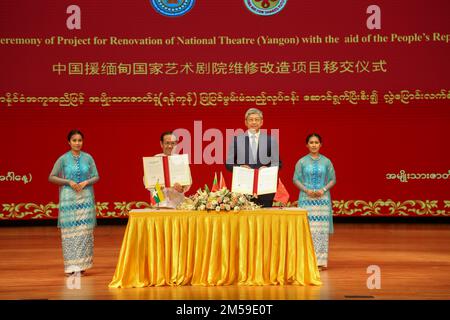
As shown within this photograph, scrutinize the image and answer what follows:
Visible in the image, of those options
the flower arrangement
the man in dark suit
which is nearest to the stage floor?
the flower arrangement

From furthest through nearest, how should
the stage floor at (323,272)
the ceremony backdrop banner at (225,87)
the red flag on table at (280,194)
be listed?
the ceremony backdrop banner at (225,87) → the red flag on table at (280,194) → the stage floor at (323,272)

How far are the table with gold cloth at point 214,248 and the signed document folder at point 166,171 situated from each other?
247 millimetres

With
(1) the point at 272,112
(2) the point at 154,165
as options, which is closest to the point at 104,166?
(1) the point at 272,112

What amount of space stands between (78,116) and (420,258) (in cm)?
462

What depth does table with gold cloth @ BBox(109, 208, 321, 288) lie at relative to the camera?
215 inches

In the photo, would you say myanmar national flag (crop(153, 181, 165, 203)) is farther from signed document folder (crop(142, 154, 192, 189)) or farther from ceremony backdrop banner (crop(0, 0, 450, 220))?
ceremony backdrop banner (crop(0, 0, 450, 220))

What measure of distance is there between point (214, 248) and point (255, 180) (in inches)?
21.0

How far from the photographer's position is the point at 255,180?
5.55 metres

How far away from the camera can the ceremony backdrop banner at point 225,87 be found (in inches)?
385

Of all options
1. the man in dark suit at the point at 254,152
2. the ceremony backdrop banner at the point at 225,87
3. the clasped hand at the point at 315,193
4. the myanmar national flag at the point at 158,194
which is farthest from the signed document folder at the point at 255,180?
the ceremony backdrop banner at the point at 225,87

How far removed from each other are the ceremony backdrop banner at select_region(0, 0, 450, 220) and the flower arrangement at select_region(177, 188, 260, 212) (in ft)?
13.5

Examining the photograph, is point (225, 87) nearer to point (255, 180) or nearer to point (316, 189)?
point (316, 189)

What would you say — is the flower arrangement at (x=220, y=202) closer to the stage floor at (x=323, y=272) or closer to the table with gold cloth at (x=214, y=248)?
the table with gold cloth at (x=214, y=248)
